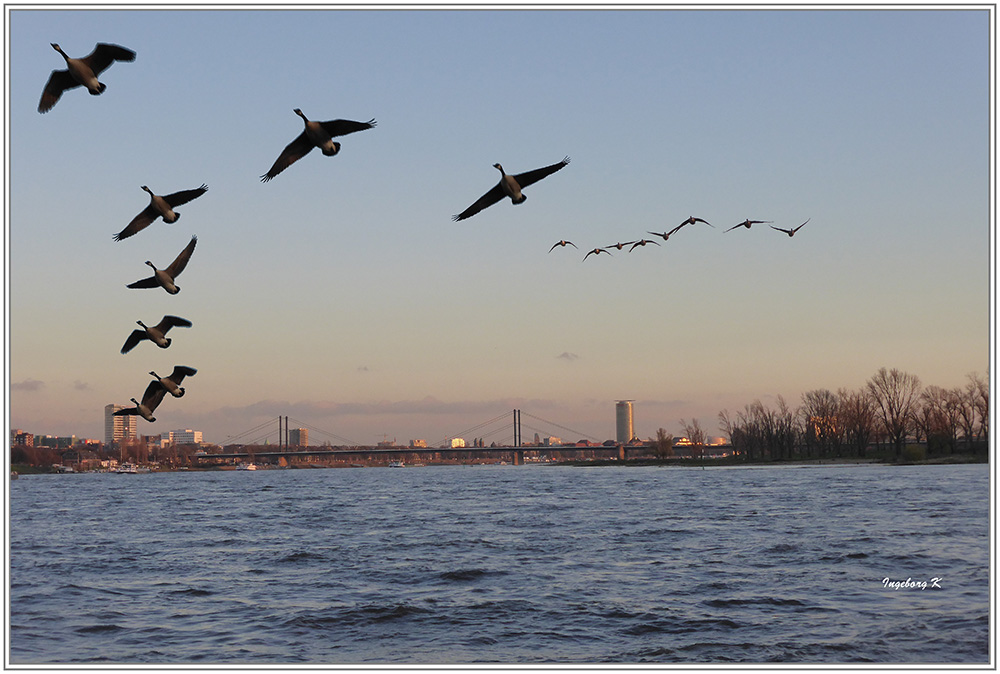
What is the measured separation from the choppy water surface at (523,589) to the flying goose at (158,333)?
9.64 meters

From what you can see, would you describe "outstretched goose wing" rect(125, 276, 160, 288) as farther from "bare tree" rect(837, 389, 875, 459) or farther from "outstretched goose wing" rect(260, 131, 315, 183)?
"bare tree" rect(837, 389, 875, 459)

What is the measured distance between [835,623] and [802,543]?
13468 millimetres

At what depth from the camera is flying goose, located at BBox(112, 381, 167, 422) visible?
9.62 m

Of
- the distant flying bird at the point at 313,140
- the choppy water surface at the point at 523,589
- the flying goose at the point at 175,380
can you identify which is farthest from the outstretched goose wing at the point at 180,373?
the choppy water surface at the point at 523,589

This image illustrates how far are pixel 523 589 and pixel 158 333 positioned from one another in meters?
16.6

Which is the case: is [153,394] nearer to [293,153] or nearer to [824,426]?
[293,153]

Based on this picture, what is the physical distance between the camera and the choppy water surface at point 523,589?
1853cm

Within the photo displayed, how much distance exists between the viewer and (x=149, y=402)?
10.1 meters

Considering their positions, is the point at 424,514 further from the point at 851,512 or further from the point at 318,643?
the point at 318,643

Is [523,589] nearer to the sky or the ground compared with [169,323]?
nearer to the ground

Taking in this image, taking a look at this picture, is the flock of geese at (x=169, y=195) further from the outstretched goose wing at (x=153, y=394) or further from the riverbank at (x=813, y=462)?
the riverbank at (x=813, y=462)

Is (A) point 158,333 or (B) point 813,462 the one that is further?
(B) point 813,462

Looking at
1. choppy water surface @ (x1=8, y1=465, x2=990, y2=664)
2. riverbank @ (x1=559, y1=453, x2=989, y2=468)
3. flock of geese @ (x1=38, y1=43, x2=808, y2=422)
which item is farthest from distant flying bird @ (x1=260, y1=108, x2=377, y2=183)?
riverbank @ (x1=559, y1=453, x2=989, y2=468)

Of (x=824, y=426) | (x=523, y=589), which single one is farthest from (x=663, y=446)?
(x=523, y=589)
